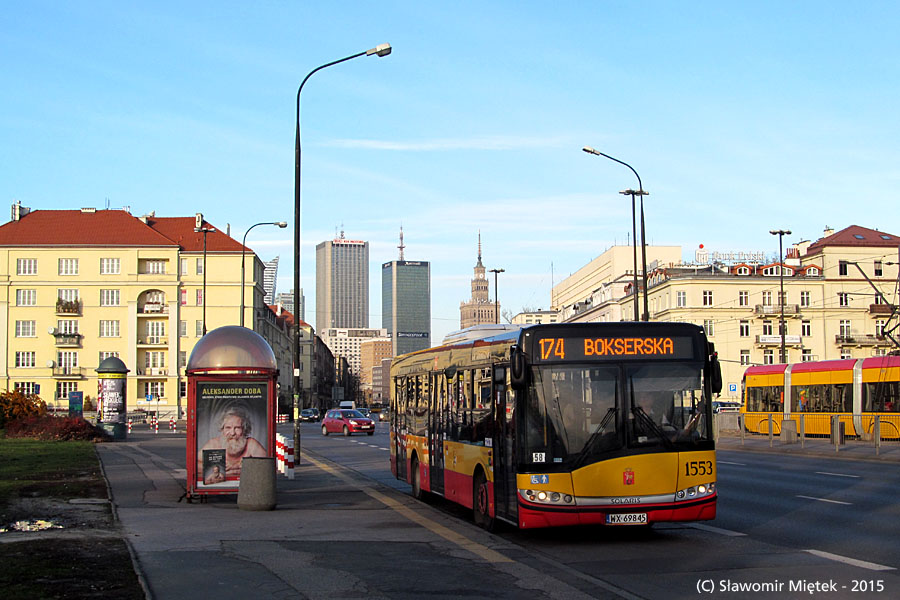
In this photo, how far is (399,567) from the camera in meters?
10.5

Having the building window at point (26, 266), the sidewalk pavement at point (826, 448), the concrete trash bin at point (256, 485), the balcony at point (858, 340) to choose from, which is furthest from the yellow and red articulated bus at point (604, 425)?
the building window at point (26, 266)

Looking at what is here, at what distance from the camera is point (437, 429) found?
53.4 feet

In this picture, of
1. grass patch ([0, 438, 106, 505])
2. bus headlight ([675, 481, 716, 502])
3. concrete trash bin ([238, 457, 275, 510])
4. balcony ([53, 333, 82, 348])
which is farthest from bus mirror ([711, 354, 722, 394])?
balcony ([53, 333, 82, 348])

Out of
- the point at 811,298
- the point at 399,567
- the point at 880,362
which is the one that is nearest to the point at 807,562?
the point at 399,567

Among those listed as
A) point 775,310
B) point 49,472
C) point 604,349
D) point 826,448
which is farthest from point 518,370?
point 775,310

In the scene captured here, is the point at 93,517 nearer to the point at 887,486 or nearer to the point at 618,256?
the point at 887,486

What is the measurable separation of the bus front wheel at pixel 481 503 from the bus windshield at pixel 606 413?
1.89 m

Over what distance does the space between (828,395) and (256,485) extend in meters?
31.1

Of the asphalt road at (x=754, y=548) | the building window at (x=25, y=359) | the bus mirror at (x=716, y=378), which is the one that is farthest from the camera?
the building window at (x=25, y=359)

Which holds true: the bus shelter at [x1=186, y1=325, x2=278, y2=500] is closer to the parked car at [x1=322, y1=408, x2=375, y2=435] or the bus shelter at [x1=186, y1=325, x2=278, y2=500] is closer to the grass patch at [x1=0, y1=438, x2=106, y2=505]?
the grass patch at [x1=0, y1=438, x2=106, y2=505]

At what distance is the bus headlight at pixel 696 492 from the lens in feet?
39.2

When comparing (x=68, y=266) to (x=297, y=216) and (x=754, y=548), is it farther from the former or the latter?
(x=754, y=548)

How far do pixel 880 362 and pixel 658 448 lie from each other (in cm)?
2907

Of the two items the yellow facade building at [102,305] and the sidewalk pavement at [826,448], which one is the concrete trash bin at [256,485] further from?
the yellow facade building at [102,305]
